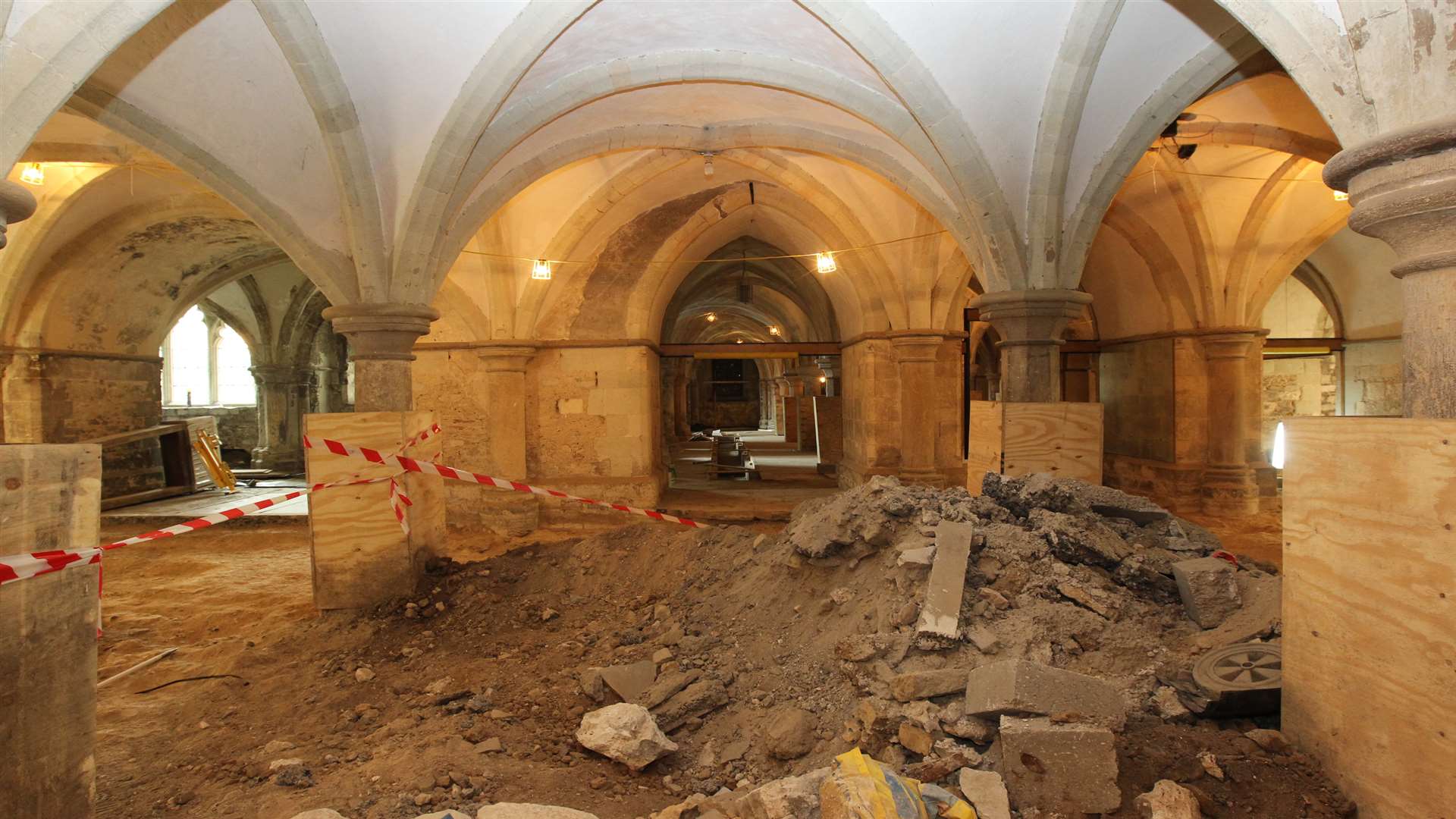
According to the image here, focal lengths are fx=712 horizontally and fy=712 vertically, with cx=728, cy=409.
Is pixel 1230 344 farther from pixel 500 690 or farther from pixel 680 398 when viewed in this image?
pixel 680 398

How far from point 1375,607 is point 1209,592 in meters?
1.22

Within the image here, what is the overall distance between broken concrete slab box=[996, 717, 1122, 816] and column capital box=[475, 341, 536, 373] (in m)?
8.65

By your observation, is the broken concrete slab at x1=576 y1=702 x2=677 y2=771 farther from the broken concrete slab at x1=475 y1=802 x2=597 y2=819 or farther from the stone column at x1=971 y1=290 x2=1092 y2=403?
the stone column at x1=971 y1=290 x2=1092 y2=403

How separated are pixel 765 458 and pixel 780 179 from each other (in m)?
8.61

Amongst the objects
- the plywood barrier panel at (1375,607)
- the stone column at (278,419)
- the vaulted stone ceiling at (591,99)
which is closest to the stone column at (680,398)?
the stone column at (278,419)

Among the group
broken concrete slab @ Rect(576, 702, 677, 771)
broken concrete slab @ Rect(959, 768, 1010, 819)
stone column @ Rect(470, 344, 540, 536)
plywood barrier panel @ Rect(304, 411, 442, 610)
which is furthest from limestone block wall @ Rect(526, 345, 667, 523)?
broken concrete slab @ Rect(959, 768, 1010, 819)

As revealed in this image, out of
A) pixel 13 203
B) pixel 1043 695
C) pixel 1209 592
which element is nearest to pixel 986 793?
pixel 1043 695

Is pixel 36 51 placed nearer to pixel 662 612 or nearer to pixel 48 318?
pixel 662 612

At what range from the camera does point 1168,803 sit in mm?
2031

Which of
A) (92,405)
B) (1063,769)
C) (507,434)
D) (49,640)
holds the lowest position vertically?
(1063,769)

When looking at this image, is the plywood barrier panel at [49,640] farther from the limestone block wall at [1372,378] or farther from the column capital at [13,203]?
the limestone block wall at [1372,378]

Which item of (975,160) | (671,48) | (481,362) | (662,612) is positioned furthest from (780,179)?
(662,612)

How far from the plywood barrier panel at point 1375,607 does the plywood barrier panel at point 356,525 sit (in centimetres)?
524

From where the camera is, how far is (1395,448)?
6.71ft
